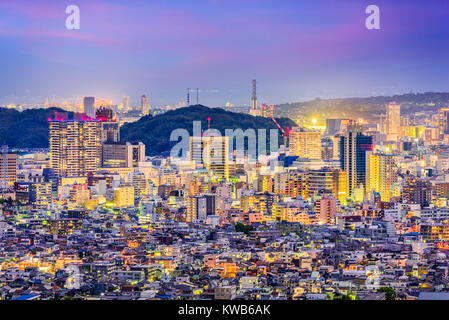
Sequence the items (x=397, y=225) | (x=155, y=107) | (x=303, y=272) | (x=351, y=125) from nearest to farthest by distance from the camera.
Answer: (x=303, y=272) < (x=397, y=225) < (x=155, y=107) < (x=351, y=125)

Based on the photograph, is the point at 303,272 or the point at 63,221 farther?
Answer: the point at 63,221

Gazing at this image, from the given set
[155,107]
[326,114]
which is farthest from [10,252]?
[326,114]

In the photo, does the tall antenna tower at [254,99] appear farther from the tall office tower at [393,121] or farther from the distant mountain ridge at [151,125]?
the tall office tower at [393,121]

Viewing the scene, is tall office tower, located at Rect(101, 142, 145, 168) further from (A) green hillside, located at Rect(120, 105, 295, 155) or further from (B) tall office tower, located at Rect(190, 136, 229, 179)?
(B) tall office tower, located at Rect(190, 136, 229, 179)

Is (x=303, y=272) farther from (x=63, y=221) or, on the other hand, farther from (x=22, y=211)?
(x=22, y=211)

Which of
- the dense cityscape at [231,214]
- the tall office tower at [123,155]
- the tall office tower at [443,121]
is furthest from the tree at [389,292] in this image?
the tall office tower at [123,155]

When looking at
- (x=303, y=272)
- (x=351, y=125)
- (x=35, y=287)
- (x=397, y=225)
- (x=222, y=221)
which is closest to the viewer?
(x=35, y=287)
